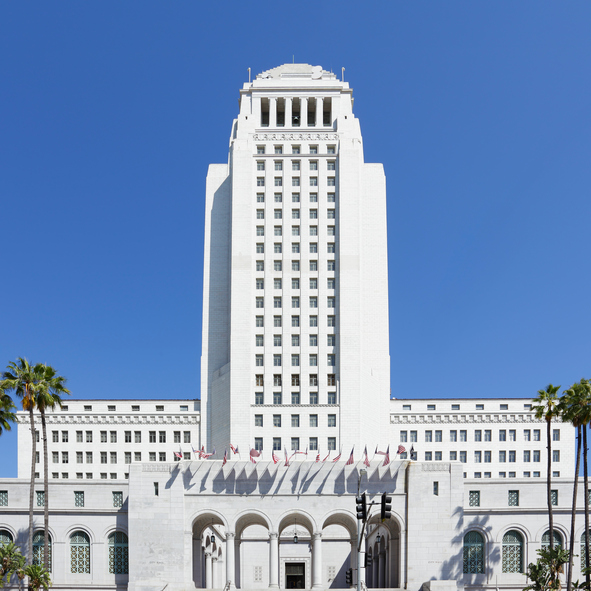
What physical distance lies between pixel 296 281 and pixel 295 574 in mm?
40881

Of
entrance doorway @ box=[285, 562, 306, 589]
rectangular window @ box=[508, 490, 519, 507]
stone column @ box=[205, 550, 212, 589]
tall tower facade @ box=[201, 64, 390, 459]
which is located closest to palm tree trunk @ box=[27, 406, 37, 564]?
stone column @ box=[205, 550, 212, 589]

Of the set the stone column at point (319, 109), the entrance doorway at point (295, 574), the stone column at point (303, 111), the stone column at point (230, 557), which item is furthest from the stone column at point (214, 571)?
the stone column at point (319, 109)

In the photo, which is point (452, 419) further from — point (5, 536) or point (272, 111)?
point (5, 536)

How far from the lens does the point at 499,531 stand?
7981 centimetres

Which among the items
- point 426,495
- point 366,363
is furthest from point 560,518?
point 366,363

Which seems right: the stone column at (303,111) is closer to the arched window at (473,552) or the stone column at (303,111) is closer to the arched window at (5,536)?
the arched window at (473,552)

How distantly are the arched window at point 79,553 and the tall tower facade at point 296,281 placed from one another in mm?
19567

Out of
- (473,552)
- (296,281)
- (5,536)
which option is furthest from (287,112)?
(5,536)

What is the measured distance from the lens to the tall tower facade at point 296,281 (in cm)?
9406

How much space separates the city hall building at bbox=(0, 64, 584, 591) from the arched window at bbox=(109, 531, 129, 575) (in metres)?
0.19

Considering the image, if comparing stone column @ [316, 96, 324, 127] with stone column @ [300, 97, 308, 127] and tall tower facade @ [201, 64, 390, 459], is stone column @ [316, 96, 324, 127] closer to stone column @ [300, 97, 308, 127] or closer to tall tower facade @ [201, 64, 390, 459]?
tall tower facade @ [201, 64, 390, 459]

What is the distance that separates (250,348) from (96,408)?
29.5m

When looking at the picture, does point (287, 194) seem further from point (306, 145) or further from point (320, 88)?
point (320, 88)

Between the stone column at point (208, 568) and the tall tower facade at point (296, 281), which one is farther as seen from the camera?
the stone column at point (208, 568)
